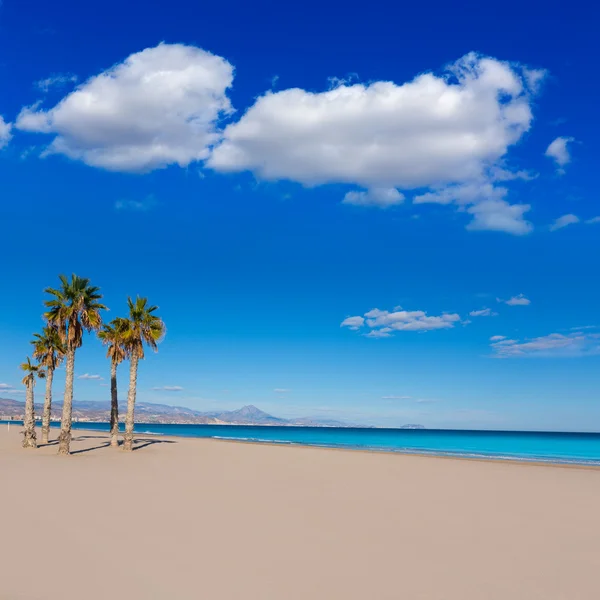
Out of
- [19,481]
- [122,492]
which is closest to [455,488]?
[122,492]

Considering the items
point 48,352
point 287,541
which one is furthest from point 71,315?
point 287,541

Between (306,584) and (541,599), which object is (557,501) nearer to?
(541,599)

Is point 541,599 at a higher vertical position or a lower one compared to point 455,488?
higher

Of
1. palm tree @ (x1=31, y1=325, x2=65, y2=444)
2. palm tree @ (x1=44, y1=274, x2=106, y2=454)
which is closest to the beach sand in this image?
palm tree @ (x1=44, y1=274, x2=106, y2=454)

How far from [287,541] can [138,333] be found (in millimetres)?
32151

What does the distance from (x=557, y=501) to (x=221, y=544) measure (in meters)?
15.0

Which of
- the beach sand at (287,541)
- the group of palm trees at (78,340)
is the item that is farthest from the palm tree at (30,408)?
the beach sand at (287,541)

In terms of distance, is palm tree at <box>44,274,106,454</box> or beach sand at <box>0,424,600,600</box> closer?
beach sand at <box>0,424,600,600</box>

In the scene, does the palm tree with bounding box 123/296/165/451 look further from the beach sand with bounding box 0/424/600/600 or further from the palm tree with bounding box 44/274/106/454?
the beach sand with bounding box 0/424/600/600

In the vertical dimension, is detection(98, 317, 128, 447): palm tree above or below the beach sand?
above

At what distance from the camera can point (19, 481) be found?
68.2 feet

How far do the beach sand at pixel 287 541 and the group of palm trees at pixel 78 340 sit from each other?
1453 cm

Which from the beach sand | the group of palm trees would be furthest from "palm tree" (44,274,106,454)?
the beach sand

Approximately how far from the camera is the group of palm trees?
36.3m
